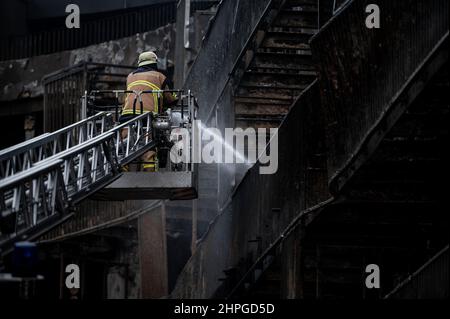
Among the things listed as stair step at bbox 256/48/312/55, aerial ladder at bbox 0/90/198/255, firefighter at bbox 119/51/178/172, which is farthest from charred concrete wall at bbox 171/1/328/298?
firefighter at bbox 119/51/178/172

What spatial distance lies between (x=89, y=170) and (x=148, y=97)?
350 centimetres

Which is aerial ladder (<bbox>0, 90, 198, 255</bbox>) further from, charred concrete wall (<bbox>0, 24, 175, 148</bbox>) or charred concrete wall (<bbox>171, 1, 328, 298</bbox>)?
charred concrete wall (<bbox>0, 24, 175, 148</bbox>)

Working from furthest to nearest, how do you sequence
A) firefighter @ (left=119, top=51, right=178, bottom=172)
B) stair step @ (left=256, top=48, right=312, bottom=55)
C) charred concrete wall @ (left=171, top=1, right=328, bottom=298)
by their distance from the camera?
1. stair step @ (left=256, top=48, right=312, bottom=55)
2. firefighter @ (left=119, top=51, right=178, bottom=172)
3. charred concrete wall @ (left=171, top=1, right=328, bottom=298)

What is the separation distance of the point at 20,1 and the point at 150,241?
11.9 m

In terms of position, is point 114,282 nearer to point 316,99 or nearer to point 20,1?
point 20,1

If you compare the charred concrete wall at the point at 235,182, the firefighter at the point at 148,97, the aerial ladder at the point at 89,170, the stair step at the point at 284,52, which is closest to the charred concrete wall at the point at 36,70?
the charred concrete wall at the point at 235,182

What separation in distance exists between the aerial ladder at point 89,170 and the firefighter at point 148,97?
0.38ft

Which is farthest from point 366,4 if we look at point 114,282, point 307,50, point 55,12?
point 55,12

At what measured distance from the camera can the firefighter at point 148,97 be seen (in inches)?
751

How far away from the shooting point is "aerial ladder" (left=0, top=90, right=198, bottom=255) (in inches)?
554

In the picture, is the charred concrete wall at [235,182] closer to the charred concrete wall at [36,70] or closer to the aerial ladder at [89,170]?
the aerial ladder at [89,170]

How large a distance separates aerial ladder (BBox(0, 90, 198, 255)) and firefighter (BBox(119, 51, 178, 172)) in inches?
4.6

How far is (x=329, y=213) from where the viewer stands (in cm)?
1714

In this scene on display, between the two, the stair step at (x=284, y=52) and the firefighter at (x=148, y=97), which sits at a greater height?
the stair step at (x=284, y=52)
